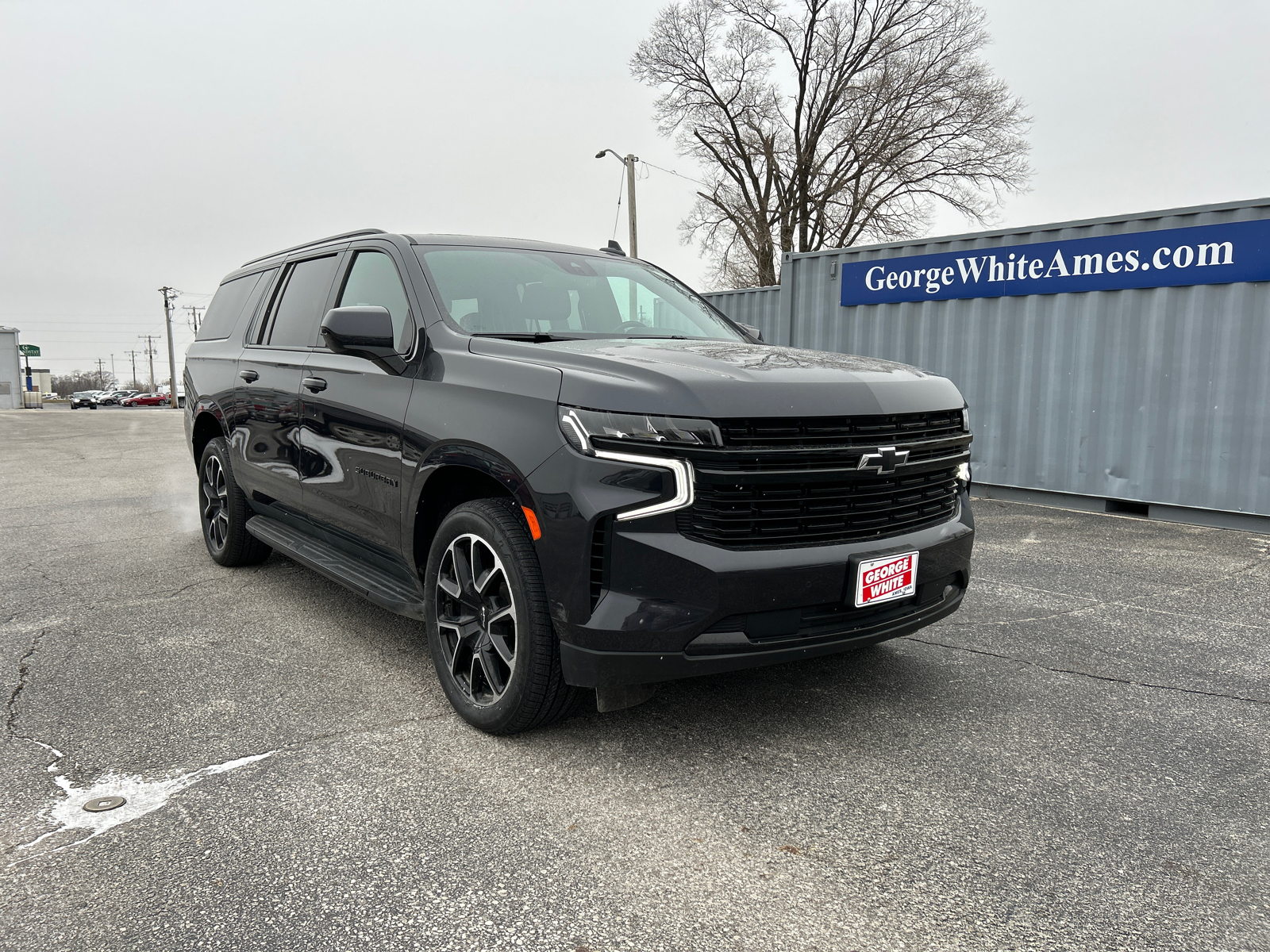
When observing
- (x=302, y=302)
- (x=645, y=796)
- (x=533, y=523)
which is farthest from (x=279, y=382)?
(x=645, y=796)

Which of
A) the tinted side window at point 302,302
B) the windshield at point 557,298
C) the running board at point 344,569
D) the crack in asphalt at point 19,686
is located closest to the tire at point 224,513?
the running board at point 344,569

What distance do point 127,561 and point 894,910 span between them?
544 centimetres

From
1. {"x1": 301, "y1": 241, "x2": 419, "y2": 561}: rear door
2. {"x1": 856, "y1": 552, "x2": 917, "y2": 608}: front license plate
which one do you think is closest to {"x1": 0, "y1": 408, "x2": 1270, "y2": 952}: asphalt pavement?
{"x1": 856, "y1": 552, "x2": 917, "y2": 608}: front license plate

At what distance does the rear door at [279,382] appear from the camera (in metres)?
4.32

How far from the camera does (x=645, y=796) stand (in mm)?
2607

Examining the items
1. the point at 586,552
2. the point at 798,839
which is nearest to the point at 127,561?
the point at 586,552

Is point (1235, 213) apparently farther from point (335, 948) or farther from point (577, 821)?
point (335, 948)

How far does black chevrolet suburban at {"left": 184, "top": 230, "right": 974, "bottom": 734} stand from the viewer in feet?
8.36

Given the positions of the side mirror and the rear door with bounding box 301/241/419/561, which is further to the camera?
the rear door with bounding box 301/241/419/561

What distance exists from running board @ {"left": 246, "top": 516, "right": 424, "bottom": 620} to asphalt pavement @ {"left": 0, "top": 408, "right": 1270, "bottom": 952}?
1.17 ft

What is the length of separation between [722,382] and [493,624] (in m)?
1.14

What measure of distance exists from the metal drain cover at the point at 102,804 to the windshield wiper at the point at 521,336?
190cm

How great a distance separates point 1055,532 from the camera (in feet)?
23.7

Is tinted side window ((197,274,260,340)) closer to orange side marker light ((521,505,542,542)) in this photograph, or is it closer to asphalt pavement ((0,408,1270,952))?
asphalt pavement ((0,408,1270,952))
